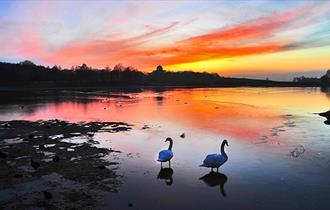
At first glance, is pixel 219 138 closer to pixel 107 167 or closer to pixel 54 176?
pixel 107 167

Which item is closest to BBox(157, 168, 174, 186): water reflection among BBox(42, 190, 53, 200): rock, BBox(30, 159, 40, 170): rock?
BBox(42, 190, 53, 200): rock

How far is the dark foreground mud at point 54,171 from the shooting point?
11.3 meters

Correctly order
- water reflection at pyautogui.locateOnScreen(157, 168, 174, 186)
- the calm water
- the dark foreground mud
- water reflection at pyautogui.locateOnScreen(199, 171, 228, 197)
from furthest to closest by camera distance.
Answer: water reflection at pyautogui.locateOnScreen(157, 168, 174, 186) < water reflection at pyautogui.locateOnScreen(199, 171, 228, 197) < the calm water < the dark foreground mud

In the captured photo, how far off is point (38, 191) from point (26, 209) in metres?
1.63

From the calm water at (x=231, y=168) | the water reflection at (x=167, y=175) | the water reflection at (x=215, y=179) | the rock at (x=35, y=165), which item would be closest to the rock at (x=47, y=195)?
the calm water at (x=231, y=168)

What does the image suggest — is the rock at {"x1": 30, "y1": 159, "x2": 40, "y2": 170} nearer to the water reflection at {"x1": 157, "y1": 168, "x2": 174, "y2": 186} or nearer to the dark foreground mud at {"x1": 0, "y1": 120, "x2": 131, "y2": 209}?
the dark foreground mud at {"x1": 0, "y1": 120, "x2": 131, "y2": 209}

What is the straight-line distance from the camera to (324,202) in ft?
37.2

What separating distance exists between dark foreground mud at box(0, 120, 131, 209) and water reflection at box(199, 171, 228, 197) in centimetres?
306

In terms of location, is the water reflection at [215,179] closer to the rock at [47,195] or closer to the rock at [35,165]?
the rock at [47,195]

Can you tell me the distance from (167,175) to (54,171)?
4159mm

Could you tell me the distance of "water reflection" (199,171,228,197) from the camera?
13398 millimetres

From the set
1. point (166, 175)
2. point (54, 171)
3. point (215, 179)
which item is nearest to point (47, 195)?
point (54, 171)

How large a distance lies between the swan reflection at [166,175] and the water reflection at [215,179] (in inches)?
45.8

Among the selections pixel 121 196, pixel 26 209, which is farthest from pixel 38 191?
pixel 121 196
